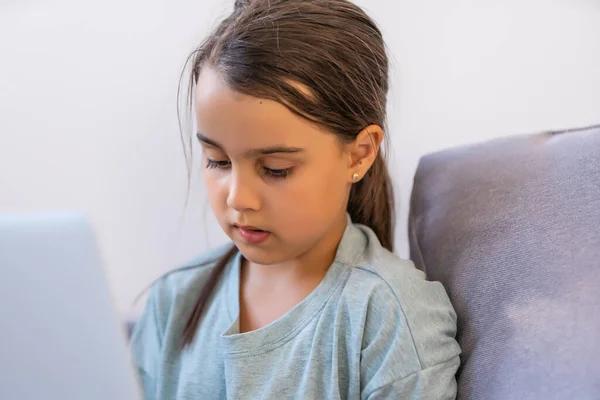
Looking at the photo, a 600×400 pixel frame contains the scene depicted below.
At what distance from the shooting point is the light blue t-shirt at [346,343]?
0.73 metres

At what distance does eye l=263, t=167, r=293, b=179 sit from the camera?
71 centimetres

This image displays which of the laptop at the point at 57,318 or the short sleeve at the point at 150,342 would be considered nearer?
the laptop at the point at 57,318

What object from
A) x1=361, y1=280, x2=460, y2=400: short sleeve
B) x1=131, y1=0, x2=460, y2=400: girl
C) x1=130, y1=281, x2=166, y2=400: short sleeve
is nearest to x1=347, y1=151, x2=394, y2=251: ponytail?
x1=131, y1=0, x2=460, y2=400: girl

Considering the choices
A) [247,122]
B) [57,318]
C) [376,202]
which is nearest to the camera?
[57,318]

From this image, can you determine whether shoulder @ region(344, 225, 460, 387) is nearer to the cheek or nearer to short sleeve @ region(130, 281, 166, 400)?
the cheek

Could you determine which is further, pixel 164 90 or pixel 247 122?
pixel 164 90

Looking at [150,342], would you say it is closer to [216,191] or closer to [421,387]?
[216,191]

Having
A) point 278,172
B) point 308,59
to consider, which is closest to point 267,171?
point 278,172

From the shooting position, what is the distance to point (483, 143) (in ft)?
2.85

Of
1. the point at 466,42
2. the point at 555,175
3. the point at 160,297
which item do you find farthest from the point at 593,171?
the point at 160,297

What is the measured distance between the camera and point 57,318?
442mm

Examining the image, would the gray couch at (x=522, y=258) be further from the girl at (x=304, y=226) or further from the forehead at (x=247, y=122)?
the forehead at (x=247, y=122)

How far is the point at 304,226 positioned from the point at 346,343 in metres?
0.15

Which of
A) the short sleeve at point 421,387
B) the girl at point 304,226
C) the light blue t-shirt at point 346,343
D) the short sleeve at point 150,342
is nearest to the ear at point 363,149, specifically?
the girl at point 304,226
